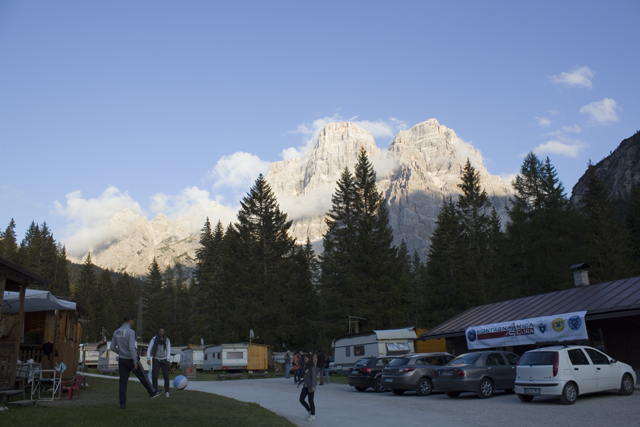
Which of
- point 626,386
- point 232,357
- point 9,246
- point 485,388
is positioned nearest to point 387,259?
point 232,357

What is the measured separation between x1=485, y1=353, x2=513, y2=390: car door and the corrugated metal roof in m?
3.94

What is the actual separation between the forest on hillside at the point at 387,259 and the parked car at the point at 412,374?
2031cm

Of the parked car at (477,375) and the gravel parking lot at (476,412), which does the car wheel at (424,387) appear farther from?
the gravel parking lot at (476,412)

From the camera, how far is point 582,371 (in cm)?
1248

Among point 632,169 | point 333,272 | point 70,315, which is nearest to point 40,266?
point 333,272

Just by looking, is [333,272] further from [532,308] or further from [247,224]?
[532,308]

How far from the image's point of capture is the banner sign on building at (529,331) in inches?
657

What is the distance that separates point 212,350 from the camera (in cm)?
4056

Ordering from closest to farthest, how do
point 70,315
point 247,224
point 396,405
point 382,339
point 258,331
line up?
point 396,405, point 70,315, point 382,339, point 258,331, point 247,224

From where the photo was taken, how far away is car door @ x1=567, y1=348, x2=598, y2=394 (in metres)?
12.4

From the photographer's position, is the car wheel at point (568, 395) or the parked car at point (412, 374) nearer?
the car wheel at point (568, 395)

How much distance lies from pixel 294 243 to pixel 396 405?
3718cm

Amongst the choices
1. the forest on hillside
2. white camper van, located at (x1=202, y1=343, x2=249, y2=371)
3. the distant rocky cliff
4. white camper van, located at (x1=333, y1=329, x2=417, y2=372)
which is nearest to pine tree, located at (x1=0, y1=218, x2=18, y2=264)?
the forest on hillside

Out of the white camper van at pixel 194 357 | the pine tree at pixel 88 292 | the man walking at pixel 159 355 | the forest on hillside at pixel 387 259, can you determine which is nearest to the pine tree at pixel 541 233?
the forest on hillside at pixel 387 259
